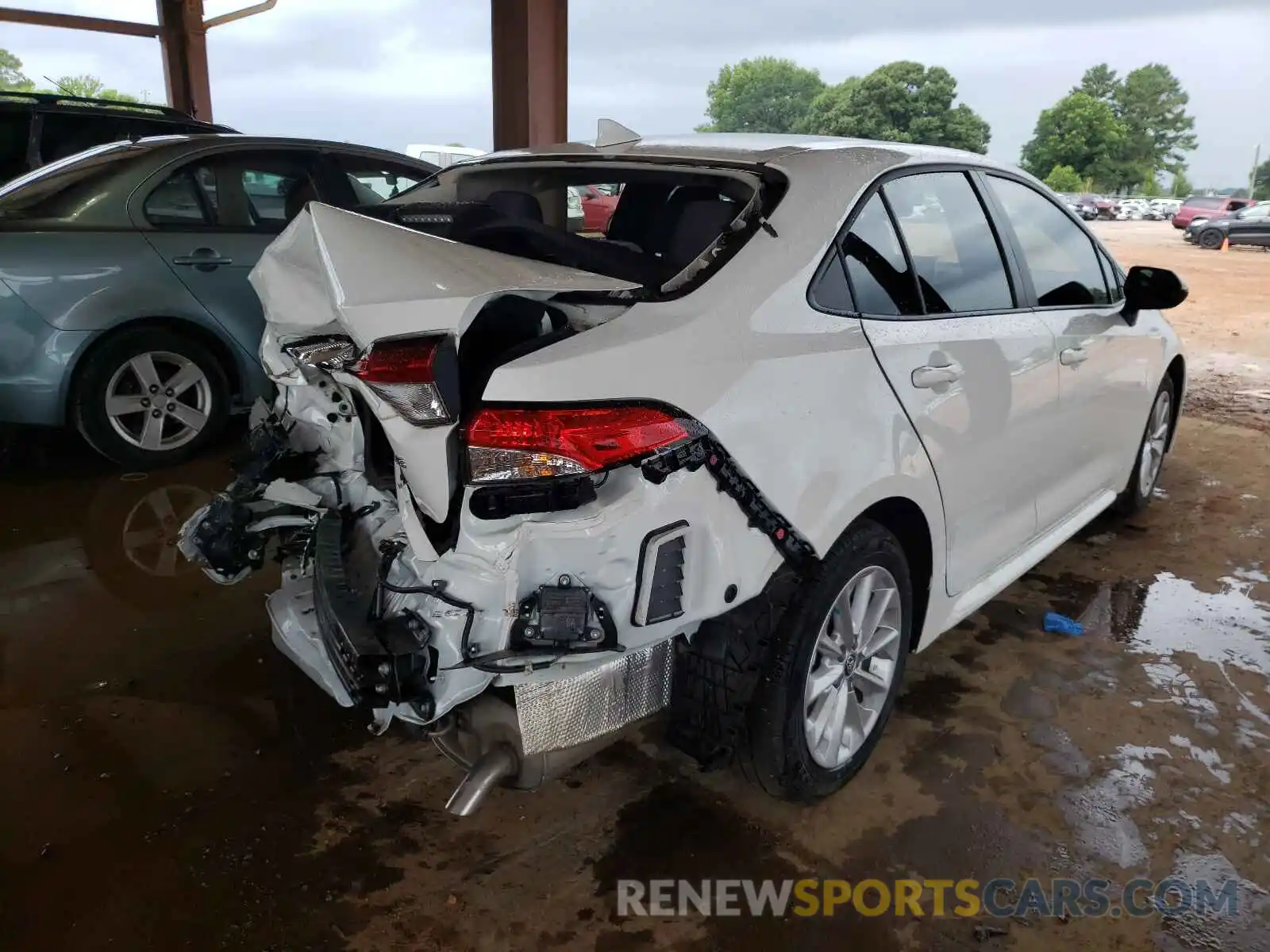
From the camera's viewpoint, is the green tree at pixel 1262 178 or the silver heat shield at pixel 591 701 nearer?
the silver heat shield at pixel 591 701

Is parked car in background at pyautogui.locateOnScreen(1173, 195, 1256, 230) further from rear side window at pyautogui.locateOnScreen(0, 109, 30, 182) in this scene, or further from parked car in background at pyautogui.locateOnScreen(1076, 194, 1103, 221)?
rear side window at pyautogui.locateOnScreen(0, 109, 30, 182)

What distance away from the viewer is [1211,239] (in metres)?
22.2

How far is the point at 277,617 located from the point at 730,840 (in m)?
1.21

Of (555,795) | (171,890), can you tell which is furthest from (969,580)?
(171,890)

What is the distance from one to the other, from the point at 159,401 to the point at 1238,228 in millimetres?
24576

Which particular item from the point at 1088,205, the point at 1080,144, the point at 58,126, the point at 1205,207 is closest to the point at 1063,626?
the point at 58,126

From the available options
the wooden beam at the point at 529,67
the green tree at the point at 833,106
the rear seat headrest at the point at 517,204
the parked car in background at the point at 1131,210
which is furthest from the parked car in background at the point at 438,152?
the parked car in background at the point at 1131,210

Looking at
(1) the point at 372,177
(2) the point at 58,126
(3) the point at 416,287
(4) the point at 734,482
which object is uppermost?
(2) the point at 58,126

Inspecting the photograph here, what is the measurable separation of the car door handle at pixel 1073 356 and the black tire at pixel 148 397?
13.0 feet

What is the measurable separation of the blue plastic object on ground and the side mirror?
1157mm

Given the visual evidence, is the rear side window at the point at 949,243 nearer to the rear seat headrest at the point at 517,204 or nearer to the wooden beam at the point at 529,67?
the rear seat headrest at the point at 517,204

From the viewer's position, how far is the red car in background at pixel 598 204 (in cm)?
272

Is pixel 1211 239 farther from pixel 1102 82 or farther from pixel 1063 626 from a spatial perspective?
pixel 1102 82

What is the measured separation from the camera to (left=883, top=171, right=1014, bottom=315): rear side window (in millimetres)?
2340
